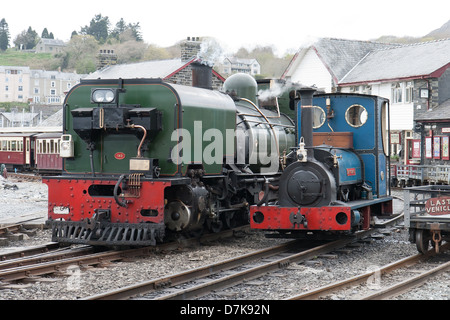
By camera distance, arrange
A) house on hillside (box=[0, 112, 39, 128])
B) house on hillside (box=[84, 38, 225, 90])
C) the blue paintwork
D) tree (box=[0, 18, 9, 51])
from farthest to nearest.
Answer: tree (box=[0, 18, 9, 51]) < house on hillside (box=[0, 112, 39, 128]) < house on hillside (box=[84, 38, 225, 90]) < the blue paintwork

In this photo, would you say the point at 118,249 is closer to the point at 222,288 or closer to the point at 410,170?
the point at 222,288

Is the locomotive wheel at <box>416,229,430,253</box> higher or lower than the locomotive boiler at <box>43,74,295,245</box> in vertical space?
lower

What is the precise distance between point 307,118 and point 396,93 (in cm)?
2120

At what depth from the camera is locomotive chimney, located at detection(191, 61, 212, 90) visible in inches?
444

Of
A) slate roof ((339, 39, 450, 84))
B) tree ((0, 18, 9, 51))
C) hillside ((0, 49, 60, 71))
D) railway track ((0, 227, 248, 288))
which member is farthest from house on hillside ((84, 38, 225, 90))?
tree ((0, 18, 9, 51))

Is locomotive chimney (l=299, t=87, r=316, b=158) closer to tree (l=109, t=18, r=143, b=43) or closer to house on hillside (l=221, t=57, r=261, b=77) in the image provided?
house on hillside (l=221, t=57, r=261, b=77)

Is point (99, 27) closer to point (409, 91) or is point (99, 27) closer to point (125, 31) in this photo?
point (125, 31)

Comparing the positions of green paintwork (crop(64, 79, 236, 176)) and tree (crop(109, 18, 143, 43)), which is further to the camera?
tree (crop(109, 18, 143, 43))

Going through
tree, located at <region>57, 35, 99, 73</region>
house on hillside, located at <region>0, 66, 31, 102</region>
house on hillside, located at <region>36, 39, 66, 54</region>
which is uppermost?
house on hillside, located at <region>36, 39, 66, 54</region>

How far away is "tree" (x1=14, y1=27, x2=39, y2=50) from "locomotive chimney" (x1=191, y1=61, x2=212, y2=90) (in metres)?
164

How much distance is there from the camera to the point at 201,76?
11.3 m

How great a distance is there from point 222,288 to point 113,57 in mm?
34019

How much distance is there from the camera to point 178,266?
8578 mm
